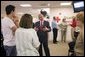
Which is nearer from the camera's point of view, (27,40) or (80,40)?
(80,40)

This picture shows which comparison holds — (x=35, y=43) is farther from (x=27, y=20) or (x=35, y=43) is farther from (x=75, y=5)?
(x=75, y=5)

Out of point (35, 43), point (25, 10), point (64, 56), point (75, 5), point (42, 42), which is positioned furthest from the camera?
point (25, 10)

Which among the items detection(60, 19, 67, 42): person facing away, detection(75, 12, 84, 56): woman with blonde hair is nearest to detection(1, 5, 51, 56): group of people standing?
detection(75, 12, 84, 56): woman with blonde hair

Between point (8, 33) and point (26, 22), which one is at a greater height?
point (26, 22)

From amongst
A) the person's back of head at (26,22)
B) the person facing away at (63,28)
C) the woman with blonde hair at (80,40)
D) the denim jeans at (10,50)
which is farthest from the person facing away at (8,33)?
the person facing away at (63,28)

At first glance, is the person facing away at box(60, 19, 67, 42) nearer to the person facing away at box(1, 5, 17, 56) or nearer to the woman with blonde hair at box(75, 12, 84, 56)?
the person facing away at box(1, 5, 17, 56)

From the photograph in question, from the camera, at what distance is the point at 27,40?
265 cm

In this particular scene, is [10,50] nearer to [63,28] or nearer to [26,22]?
[26,22]

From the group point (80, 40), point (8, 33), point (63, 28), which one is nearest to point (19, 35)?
point (8, 33)

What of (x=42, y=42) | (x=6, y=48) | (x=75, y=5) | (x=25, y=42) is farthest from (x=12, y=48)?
(x=75, y=5)

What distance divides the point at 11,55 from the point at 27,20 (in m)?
0.81

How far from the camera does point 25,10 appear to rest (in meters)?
15.3

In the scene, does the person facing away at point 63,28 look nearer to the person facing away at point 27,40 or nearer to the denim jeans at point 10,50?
the denim jeans at point 10,50

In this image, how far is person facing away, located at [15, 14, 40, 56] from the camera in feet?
8.66
